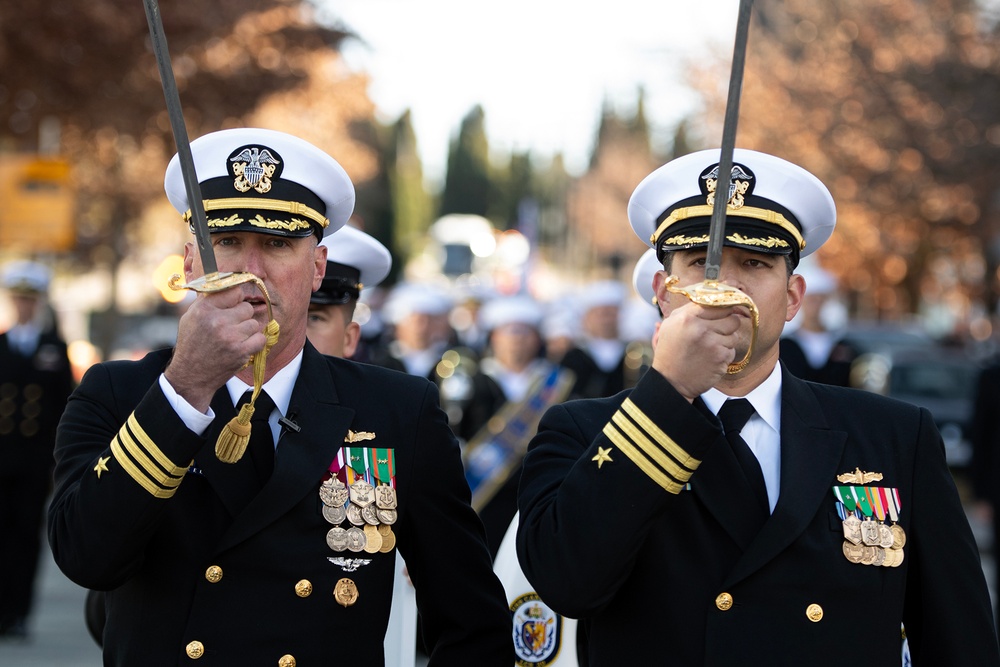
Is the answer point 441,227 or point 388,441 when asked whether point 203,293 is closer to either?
point 388,441

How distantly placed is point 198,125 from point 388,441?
1605 cm

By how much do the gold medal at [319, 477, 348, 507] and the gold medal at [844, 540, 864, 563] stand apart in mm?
1111

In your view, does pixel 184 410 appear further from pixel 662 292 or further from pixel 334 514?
pixel 662 292

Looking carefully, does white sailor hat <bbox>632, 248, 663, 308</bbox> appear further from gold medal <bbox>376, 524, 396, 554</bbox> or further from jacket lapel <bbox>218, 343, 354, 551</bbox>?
gold medal <bbox>376, 524, 396, 554</bbox>

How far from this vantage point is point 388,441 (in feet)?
11.9

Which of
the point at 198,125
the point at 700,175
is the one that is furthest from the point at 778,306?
the point at 198,125

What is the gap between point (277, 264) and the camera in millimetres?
3451

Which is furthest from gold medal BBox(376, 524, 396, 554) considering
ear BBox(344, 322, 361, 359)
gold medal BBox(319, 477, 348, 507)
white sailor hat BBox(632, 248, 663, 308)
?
ear BBox(344, 322, 361, 359)

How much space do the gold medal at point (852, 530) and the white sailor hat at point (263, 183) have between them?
1.38 meters

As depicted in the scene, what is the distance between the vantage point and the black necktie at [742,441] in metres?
3.29

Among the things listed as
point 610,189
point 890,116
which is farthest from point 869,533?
point 610,189

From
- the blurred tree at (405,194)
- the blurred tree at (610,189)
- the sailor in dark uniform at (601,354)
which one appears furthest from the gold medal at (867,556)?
the blurred tree at (405,194)

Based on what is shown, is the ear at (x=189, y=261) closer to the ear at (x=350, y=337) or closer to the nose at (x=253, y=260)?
the nose at (x=253, y=260)

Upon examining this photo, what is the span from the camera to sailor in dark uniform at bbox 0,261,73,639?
10406mm
